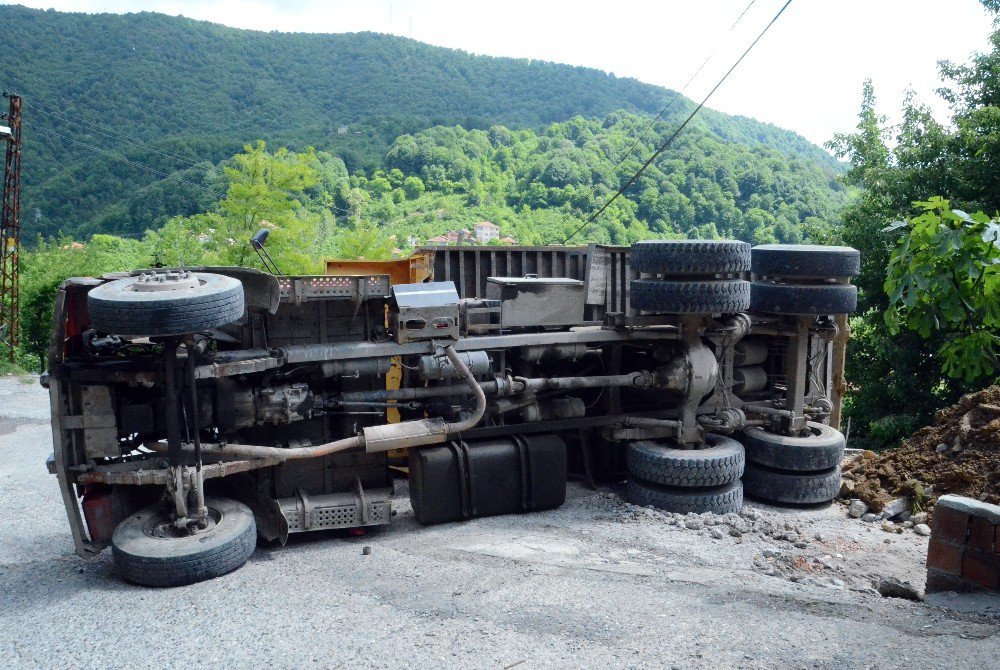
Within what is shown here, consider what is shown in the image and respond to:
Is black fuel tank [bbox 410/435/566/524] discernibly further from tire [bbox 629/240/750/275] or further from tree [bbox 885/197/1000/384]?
tree [bbox 885/197/1000/384]

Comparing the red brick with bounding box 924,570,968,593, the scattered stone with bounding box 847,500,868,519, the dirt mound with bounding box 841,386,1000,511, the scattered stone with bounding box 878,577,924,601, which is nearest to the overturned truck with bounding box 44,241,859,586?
the scattered stone with bounding box 847,500,868,519

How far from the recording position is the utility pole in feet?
77.4

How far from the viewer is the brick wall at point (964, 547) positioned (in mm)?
4551

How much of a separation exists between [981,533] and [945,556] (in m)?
0.34

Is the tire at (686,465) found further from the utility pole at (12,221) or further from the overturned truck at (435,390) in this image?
the utility pole at (12,221)

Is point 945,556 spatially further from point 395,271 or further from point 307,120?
point 307,120

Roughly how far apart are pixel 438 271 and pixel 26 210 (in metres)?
52.3

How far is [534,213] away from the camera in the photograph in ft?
165

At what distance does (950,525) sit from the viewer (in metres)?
4.76

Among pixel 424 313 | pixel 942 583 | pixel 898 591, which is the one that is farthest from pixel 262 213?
pixel 942 583

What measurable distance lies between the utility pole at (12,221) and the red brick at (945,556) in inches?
1003

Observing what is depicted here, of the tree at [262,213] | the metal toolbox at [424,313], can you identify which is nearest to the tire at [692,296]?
the metal toolbox at [424,313]

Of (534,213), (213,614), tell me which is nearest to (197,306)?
(213,614)

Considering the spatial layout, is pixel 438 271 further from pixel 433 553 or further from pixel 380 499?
pixel 433 553
